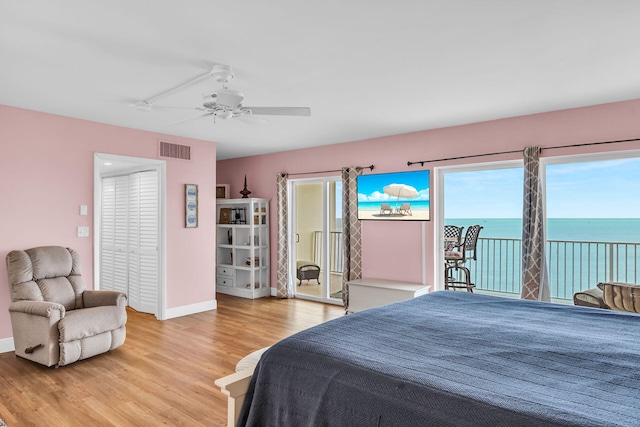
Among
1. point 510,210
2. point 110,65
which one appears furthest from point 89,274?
point 510,210

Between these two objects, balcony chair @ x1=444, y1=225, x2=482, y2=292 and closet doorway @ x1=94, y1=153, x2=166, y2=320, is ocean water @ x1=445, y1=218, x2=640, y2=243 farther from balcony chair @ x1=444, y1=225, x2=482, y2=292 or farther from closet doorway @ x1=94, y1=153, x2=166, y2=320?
closet doorway @ x1=94, y1=153, x2=166, y2=320

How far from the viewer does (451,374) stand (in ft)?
5.15

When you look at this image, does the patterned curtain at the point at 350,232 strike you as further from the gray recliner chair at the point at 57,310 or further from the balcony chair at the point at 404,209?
the gray recliner chair at the point at 57,310

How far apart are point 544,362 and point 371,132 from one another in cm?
405

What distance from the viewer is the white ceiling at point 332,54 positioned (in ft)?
7.32

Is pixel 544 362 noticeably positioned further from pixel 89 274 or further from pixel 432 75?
pixel 89 274

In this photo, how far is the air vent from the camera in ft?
17.8

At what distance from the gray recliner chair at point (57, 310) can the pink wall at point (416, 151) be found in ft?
10.6

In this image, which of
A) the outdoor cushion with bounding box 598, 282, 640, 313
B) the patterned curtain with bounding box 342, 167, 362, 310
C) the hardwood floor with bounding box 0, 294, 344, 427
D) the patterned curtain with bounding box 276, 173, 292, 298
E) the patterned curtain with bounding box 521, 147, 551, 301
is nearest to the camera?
the hardwood floor with bounding box 0, 294, 344, 427

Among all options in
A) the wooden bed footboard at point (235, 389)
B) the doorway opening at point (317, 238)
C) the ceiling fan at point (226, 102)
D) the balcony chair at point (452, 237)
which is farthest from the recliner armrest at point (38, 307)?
the balcony chair at point (452, 237)

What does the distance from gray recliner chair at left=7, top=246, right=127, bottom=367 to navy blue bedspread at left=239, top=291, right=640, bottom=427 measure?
256cm

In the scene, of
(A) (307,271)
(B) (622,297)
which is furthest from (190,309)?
(B) (622,297)

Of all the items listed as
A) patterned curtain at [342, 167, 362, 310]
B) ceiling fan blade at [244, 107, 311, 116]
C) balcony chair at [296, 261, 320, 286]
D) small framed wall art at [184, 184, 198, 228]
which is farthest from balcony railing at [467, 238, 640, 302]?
small framed wall art at [184, 184, 198, 228]

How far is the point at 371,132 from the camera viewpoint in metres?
5.39
